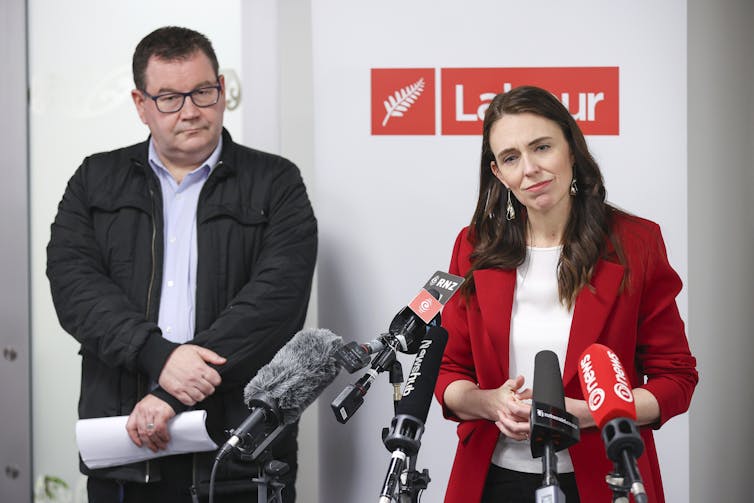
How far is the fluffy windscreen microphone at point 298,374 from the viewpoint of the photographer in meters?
1.49

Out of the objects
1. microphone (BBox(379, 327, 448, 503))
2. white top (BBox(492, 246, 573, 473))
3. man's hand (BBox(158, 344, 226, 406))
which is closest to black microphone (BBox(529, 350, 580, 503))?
microphone (BBox(379, 327, 448, 503))

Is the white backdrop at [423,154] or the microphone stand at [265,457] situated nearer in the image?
the microphone stand at [265,457]

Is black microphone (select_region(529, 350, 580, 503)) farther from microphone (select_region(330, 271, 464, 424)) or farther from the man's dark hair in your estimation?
the man's dark hair

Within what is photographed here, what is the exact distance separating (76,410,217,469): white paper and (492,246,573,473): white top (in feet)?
2.85

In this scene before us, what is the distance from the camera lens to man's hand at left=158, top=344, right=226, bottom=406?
7.84ft

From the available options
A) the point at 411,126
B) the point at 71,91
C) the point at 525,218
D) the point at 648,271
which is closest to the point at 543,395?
the point at 648,271

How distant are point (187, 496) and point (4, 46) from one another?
1980 mm

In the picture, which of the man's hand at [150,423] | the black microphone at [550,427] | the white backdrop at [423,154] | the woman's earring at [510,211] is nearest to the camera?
the black microphone at [550,427]

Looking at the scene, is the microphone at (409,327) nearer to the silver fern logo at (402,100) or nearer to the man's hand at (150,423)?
the man's hand at (150,423)

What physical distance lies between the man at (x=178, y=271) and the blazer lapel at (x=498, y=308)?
72cm

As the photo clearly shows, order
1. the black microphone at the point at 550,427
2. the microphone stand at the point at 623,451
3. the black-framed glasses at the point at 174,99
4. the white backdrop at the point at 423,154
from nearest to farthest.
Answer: the microphone stand at the point at 623,451 → the black microphone at the point at 550,427 → the black-framed glasses at the point at 174,99 → the white backdrop at the point at 423,154

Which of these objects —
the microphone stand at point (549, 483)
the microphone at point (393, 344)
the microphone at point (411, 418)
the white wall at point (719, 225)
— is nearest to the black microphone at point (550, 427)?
the microphone stand at point (549, 483)

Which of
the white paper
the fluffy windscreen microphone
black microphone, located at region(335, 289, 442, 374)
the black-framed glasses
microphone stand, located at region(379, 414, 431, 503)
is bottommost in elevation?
the white paper

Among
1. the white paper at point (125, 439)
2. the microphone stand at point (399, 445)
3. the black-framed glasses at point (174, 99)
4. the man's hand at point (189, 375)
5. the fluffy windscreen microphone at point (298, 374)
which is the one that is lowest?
the white paper at point (125, 439)
